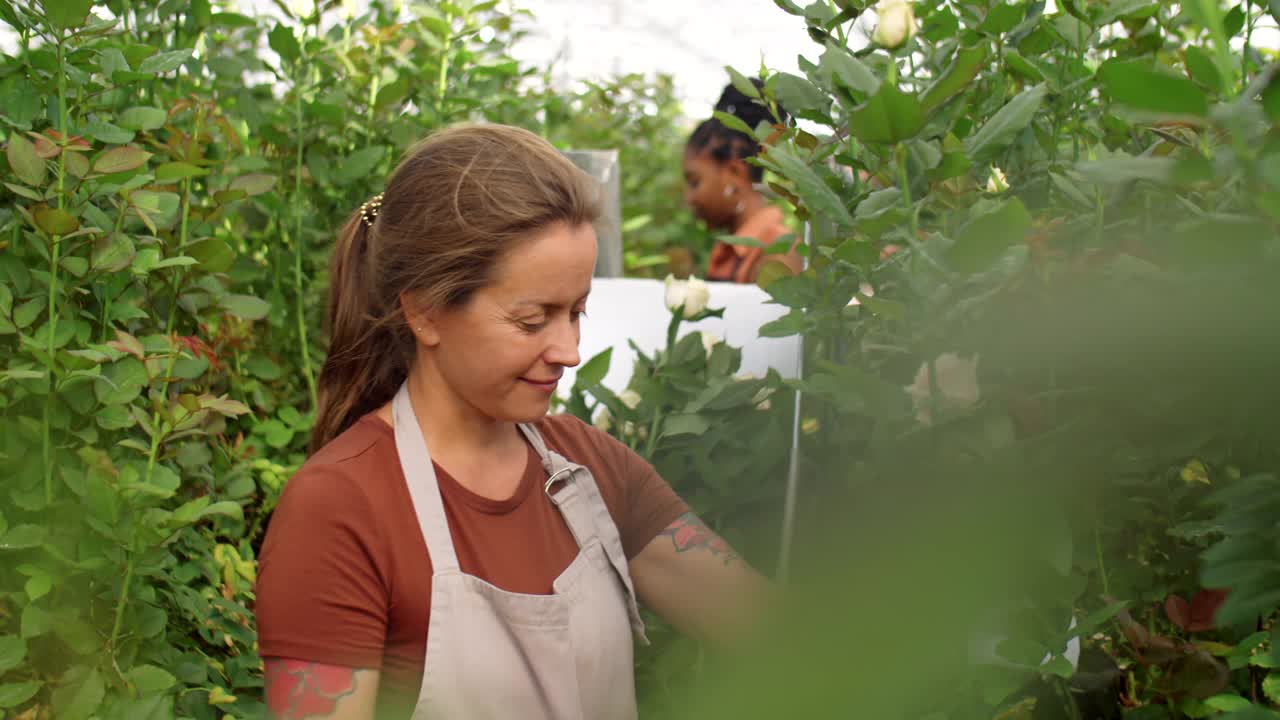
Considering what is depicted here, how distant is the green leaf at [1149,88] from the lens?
1.39 ft

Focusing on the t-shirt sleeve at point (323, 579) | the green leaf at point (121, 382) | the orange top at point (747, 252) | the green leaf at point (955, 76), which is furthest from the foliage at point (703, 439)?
the orange top at point (747, 252)

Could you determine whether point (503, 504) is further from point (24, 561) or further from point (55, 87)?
point (55, 87)

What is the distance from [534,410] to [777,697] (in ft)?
3.85

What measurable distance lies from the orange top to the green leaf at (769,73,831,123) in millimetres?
2406

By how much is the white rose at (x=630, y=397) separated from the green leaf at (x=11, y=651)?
3.11 feet

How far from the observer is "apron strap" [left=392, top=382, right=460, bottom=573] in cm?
143

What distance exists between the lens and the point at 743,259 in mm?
4141

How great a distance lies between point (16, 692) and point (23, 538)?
0.16 m

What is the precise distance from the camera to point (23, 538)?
1.24m

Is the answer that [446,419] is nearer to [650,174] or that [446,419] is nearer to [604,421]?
[604,421]

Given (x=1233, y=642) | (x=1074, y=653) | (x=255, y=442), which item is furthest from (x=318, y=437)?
(x=1233, y=642)

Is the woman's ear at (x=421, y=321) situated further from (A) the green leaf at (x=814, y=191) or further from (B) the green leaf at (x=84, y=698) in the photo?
(A) the green leaf at (x=814, y=191)

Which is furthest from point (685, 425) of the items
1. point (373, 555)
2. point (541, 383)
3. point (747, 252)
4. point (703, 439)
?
point (747, 252)

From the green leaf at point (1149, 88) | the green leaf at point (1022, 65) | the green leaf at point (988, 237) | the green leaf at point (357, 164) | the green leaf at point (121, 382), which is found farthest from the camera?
the green leaf at point (357, 164)
